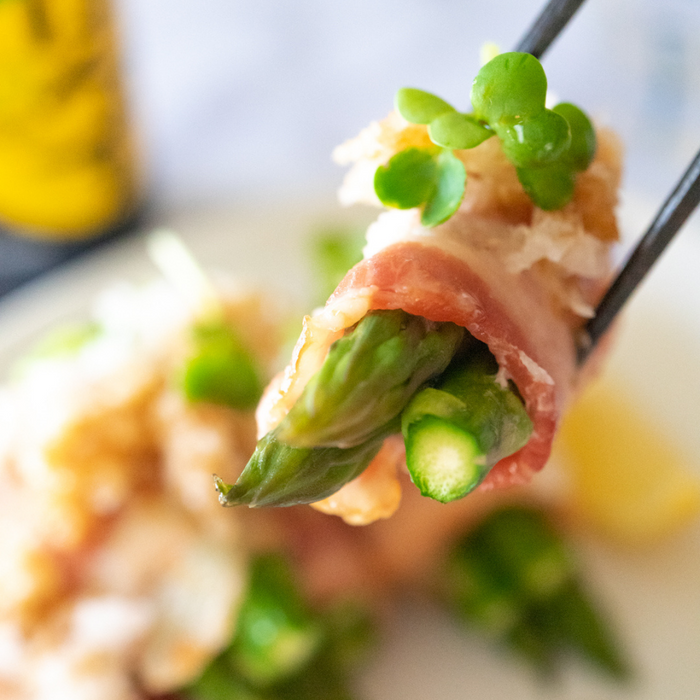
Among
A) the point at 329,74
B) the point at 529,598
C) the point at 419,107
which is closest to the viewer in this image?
the point at 419,107

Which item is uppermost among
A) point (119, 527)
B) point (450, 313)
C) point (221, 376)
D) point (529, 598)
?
point (450, 313)

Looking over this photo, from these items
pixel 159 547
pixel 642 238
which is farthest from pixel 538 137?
pixel 159 547

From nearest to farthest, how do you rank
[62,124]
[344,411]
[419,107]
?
[344,411], [419,107], [62,124]

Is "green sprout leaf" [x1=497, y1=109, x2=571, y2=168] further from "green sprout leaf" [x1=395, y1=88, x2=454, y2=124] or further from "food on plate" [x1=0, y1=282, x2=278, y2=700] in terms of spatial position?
"food on plate" [x1=0, y1=282, x2=278, y2=700]

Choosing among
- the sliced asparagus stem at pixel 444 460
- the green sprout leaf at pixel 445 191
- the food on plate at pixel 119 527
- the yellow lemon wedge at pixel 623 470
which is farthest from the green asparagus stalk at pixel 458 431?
the yellow lemon wedge at pixel 623 470

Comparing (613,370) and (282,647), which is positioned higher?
(613,370)

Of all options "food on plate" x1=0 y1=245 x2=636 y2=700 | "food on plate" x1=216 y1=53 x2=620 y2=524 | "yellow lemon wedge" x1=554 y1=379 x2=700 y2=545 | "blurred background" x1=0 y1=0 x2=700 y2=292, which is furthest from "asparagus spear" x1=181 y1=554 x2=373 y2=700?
"blurred background" x1=0 y1=0 x2=700 y2=292

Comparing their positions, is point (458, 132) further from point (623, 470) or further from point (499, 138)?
point (623, 470)

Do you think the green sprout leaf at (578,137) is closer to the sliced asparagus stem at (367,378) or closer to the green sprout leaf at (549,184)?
the green sprout leaf at (549,184)
